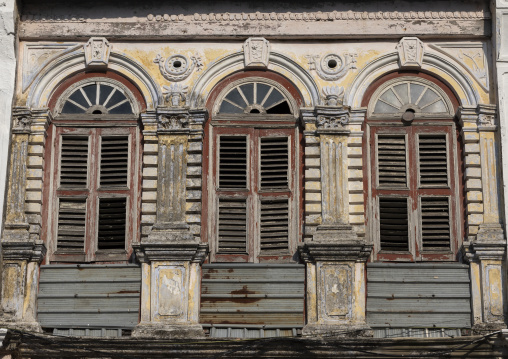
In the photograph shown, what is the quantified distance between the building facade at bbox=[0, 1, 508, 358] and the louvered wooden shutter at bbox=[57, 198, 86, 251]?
1.2 inches

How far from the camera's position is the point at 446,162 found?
1614 cm

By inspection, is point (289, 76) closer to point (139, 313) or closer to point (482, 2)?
point (482, 2)

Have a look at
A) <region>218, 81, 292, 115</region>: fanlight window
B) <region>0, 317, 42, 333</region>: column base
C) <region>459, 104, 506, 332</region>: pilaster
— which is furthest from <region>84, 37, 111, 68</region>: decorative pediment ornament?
<region>459, 104, 506, 332</region>: pilaster

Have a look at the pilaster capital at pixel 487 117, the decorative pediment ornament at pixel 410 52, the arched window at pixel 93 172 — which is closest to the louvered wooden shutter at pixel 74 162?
the arched window at pixel 93 172

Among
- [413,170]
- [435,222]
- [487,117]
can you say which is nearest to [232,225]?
[413,170]

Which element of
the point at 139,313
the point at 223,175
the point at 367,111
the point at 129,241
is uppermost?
the point at 367,111

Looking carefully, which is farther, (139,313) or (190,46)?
(190,46)

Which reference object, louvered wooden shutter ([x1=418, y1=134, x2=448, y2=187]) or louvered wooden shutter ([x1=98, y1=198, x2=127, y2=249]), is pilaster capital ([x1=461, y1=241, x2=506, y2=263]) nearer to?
louvered wooden shutter ([x1=418, y1=134, x2=448, y2=187])

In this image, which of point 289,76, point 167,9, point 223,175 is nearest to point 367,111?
point 289,76

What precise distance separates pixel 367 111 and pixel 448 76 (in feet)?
4.51

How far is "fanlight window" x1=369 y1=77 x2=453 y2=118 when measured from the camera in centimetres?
1638

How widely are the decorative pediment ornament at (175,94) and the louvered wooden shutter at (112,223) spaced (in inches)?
65.4

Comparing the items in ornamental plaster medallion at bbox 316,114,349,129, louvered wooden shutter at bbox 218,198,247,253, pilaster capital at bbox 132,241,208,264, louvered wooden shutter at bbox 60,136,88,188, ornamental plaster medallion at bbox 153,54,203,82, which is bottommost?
pilaster capital at bbox 132,241,208,264

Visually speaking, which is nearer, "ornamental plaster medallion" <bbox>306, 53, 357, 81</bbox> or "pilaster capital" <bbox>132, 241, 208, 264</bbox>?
"pilaster capital" <bbox>132, 241, 208, 264</bbox>
